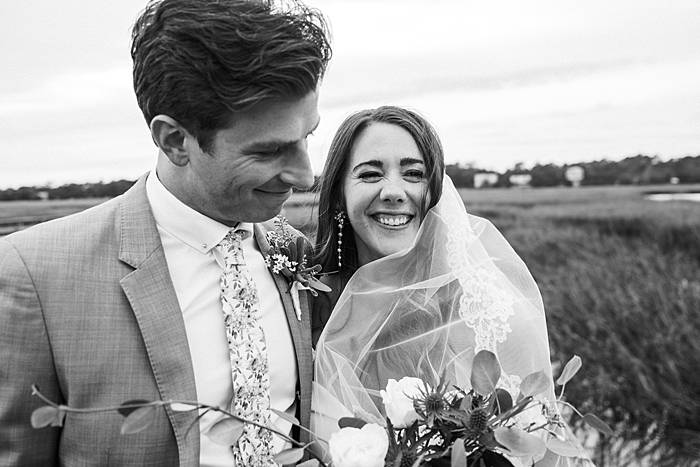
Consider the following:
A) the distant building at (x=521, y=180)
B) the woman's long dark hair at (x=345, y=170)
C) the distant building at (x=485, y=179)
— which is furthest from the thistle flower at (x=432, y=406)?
the distant building at (x=521, y=180)

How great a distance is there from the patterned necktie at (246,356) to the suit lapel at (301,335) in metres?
0.14

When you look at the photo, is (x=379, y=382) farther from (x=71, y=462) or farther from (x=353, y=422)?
(x=71, y=462)

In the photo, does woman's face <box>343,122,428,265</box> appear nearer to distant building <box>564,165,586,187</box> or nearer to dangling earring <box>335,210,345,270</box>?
dangling earring <box>335,210,345,270</box>

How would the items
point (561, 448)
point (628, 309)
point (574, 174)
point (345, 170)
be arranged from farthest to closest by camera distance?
point (574, 174), point (628, 309), point (345, 170), point (561, 448)

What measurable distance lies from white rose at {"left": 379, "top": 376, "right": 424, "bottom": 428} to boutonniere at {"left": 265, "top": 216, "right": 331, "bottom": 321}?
0.64 m

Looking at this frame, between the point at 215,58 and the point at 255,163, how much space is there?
32 cm

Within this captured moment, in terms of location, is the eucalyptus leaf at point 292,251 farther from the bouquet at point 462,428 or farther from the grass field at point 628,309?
the grass field at point 628,309

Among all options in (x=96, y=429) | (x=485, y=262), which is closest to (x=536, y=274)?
(x=485, y=262)

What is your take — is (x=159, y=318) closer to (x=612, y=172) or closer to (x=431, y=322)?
(x=431, y=322)

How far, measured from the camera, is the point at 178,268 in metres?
2.28

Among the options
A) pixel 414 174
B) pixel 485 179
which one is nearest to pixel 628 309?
pixel 485 179

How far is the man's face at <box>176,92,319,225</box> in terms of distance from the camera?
212cm

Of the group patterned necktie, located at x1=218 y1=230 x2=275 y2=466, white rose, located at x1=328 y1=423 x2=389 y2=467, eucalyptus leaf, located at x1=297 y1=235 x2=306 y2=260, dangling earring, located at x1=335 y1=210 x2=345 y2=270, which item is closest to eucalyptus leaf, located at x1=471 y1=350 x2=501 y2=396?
white rose, located at x1=328 y1=423 x2=389 y2=467

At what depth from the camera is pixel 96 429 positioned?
198 centimetres
